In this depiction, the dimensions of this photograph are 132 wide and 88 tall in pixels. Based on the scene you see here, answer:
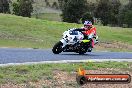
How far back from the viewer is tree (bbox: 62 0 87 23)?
101812 millimetres

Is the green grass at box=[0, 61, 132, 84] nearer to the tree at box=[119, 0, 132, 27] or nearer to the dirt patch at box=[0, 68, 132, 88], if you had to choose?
the dirt patch at box=[0, 68, 132, 88]

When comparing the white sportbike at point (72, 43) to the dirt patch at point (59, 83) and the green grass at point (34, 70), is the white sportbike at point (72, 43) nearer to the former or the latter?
the green grass at point (34, 70)

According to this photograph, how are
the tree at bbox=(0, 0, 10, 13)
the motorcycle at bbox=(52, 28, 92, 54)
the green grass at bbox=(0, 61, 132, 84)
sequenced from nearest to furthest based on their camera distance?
the green grass at bbox=(0, 61, 132, 84)
the motorcycle at bbox=(52, 28, 92, 54)
the tree at bbox=(0, 0, 10, 13)

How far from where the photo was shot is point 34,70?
1322 centimetres

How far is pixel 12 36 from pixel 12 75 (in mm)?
31952

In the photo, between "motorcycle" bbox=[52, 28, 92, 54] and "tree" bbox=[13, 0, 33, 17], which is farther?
"tree" bbox=[13, 0, 33, 17]

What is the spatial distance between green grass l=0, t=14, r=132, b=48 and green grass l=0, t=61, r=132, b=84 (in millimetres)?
22374

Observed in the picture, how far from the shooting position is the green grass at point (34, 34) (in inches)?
1610

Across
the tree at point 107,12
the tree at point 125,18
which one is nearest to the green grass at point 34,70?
the tree at point 125,18

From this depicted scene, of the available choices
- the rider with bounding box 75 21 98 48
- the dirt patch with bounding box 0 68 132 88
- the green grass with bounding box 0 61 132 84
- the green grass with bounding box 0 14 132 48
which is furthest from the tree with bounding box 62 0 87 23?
the dirt patch with bounding box 0 68 132 88

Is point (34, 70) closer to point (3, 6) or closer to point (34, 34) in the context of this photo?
point (34, 34)

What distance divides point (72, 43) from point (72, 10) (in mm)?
80162

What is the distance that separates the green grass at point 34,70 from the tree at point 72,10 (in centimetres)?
8618

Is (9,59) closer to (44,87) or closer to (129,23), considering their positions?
(44,87)
